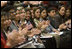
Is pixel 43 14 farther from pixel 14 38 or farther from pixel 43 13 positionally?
pixel 14 38

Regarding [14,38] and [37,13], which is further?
[37,13]

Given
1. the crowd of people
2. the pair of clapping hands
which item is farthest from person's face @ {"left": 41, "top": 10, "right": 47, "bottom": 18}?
the pair of clapping hands

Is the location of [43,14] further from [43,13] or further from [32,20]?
[32,20]

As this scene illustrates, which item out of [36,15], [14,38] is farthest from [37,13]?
[14,38]

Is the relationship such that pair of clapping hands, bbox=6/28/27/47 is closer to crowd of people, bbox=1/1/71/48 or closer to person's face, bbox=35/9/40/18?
crowd of people, bbox=1/1/71/48

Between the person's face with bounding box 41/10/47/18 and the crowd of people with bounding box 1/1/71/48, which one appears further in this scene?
the person's face with bounding box 41/10/47/18

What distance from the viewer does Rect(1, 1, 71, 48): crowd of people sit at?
1.49 m

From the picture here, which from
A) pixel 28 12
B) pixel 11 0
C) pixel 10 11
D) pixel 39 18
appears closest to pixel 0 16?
pixel 10 11

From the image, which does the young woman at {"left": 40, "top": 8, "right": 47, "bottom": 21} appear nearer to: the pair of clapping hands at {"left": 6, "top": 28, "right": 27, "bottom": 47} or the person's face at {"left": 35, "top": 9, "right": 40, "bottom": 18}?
the person's face at {"left": 35, "top": 9, "right": 40, "bottom": 18}

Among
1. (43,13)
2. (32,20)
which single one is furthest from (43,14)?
(32,20)

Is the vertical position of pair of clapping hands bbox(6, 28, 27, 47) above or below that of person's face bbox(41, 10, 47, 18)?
below

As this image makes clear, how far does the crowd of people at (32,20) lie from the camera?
4.88ft

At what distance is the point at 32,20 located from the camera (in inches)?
78.1

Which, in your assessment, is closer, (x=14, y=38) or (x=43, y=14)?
(x=14, y=38)
